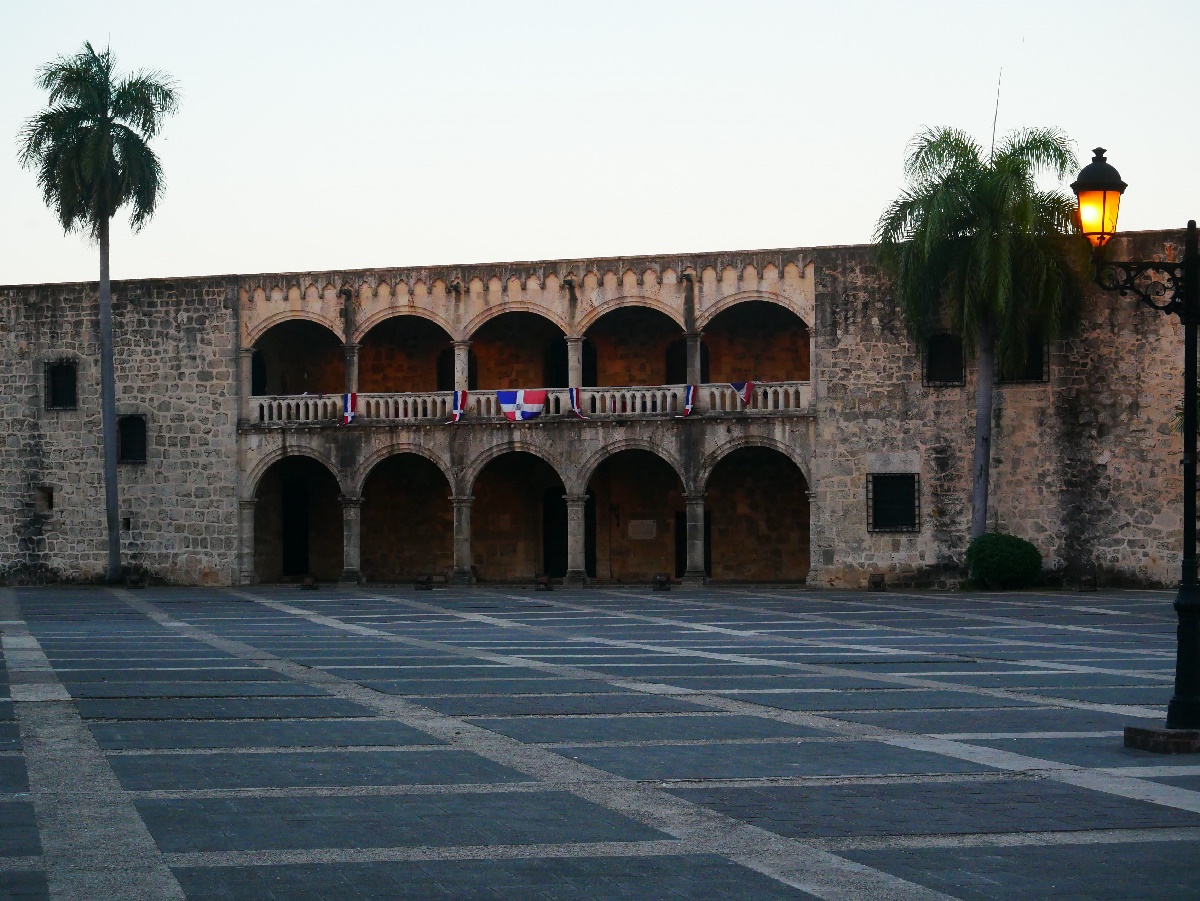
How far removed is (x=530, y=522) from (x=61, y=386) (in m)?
11.9

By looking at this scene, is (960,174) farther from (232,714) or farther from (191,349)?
(232,714)

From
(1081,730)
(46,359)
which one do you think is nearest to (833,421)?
(46,359)

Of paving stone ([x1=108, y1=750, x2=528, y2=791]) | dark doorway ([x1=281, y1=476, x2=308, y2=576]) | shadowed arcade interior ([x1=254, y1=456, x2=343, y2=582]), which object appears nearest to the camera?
paving stone ([x1=108, y1=750, x2=528, y2=791])

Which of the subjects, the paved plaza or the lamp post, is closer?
the paved plaza

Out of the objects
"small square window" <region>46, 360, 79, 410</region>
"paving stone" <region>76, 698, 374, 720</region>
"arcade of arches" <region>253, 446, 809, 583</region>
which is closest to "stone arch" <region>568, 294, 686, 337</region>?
"arcade of arches" <region>253, 446, 809, 583</region>

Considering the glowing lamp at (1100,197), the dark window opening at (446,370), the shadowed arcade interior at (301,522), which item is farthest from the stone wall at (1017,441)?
the glowing lamp at (1100,197)

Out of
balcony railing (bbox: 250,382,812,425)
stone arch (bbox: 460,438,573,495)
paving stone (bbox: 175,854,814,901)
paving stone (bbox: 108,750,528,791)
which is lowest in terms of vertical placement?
paving stone (bbox: 108,750,528,791)

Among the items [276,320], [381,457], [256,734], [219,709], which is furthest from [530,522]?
[256,734]

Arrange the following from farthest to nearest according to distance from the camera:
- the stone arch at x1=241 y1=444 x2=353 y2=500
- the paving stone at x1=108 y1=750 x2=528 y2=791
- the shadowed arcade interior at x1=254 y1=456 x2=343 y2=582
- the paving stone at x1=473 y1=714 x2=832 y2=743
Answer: the shadowed arcade interior at x1=254 y1=456 x2=343 y2=582 < the stone arch at x1=241 y1=444 x2=353 y2=500 < the paving stone at x1=473 y1=714 x2=832 y2=743 < the paving stone at x1=108 y1=750 x2=528 y2=791

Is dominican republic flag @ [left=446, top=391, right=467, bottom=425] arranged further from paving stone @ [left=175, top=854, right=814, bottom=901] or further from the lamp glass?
paving stone @ [left=175, top=854, right=814, bottom=901]

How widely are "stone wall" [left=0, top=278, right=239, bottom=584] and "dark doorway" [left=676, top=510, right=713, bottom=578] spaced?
10545 millimetres

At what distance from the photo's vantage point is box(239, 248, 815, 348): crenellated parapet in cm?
3472

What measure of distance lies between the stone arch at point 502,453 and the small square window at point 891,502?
6.38 m

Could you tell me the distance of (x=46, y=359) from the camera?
127 feet
